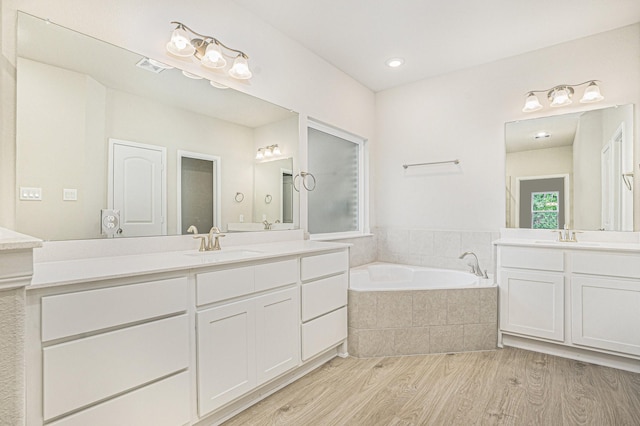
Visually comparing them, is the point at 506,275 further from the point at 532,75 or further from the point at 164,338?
the point at 164,338

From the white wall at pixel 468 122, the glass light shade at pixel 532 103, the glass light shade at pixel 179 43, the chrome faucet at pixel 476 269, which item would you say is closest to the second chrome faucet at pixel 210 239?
the glass light shade at pixel 179 43

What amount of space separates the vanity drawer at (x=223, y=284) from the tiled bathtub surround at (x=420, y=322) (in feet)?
3.62

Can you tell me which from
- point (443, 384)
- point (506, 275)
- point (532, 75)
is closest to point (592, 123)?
Result: point (532, 75)

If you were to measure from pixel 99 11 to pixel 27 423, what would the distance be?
1.87 metres

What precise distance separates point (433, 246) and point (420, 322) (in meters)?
1.21

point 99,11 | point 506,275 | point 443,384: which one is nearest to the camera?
point 99,11

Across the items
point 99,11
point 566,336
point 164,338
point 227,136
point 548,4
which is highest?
point 548,4

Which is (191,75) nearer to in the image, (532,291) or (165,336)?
(165,336)

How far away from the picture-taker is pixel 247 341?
179 cm

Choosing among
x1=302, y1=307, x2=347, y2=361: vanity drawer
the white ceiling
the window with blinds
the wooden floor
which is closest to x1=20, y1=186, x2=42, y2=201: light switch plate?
the wooden floor

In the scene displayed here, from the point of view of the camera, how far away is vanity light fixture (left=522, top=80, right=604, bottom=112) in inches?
110

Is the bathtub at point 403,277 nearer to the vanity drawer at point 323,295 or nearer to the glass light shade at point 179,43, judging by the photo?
the vanity drawer at point 323,295

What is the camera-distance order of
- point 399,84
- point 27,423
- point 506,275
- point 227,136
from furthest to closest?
point 399,84 < point 506,275 < point 227,136 < point 27,423

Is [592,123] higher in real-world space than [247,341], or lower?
higher
